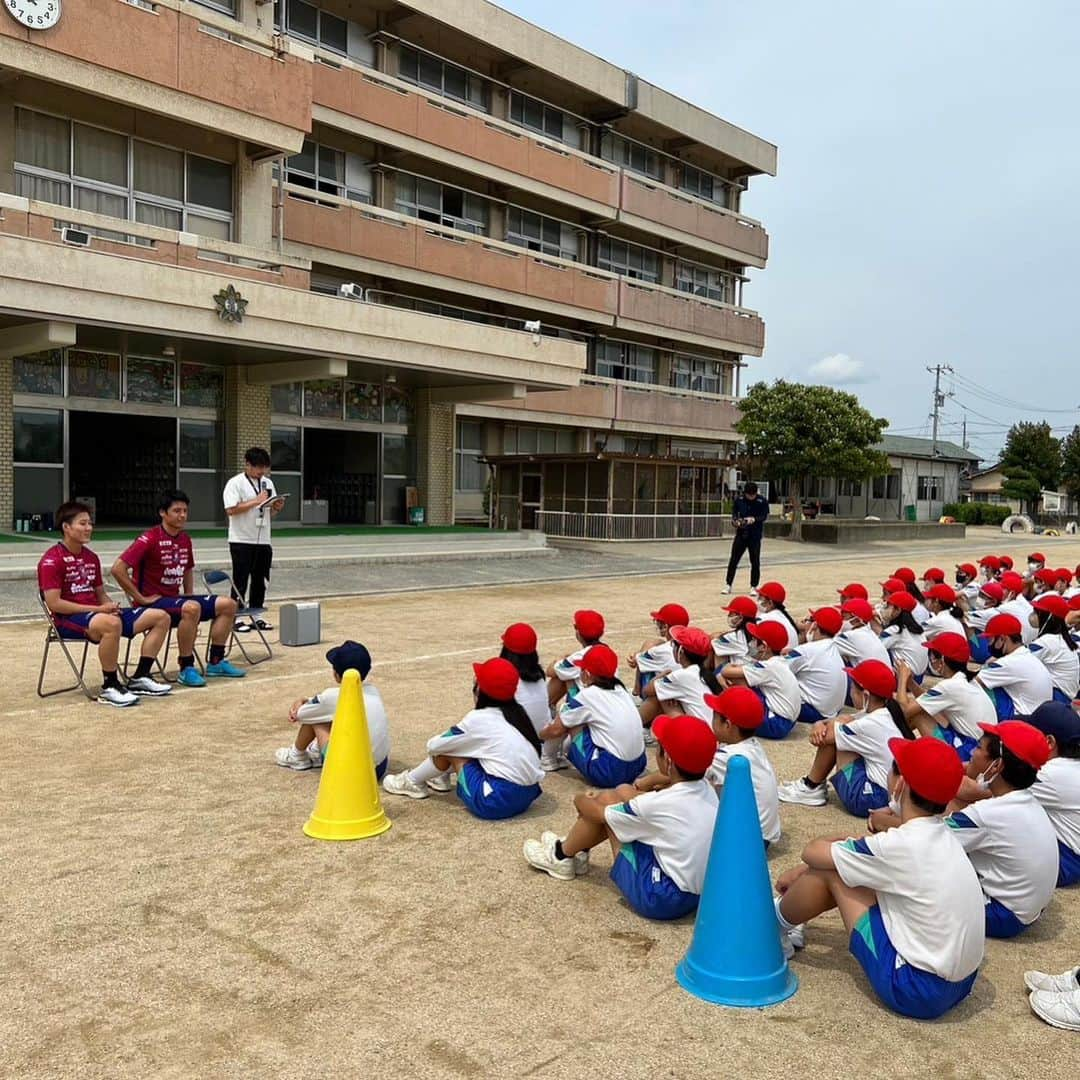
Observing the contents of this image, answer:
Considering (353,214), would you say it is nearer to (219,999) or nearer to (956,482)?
(219,999)

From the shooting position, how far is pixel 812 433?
34000 millimetres

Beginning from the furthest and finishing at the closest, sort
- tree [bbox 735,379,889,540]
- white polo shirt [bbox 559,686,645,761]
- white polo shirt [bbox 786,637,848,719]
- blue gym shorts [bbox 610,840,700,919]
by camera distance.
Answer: tree [bbox 735,379,889,540] < white polo shirt [bbox 786,637,848,719] < white polo shirt [bbox 559,686,645,761] < blue gym shorts [bbox 610,840,700,919]

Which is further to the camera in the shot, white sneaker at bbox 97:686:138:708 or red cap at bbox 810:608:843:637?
white sneaker at bbox 97:686:138:708

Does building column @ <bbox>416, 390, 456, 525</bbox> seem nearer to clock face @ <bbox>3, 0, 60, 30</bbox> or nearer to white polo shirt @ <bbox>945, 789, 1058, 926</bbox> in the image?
clock face @ <bbox>3, 0, 60, 30</bbox>

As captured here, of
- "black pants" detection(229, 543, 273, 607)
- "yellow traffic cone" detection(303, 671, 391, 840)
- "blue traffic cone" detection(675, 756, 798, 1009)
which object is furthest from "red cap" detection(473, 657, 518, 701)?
"black pants" detection(229, 543, 273, 607)

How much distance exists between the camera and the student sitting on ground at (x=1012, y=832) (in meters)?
3.70

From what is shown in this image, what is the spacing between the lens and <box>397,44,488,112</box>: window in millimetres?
28141

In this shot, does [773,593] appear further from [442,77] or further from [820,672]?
[442,77]

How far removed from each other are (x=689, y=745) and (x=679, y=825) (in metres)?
0.35

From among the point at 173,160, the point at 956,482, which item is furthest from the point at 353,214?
the point at 956,482

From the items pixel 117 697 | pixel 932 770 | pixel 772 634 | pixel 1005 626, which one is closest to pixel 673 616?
pixel 772 634

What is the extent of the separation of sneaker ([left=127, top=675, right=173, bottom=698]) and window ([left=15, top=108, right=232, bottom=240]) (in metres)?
14.3

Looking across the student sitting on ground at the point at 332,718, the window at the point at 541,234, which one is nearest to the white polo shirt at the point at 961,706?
the student sitting on ground at the point at 332,718

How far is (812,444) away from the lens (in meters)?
34.0
